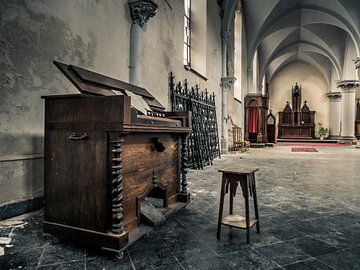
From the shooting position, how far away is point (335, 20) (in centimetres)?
1344

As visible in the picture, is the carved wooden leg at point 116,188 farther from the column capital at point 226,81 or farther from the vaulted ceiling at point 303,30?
the vaulted ceiling at point 303,30

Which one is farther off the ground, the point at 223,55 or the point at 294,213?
the point at 223,55

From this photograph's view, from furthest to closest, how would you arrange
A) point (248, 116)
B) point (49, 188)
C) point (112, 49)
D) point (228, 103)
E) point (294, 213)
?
point (248, 116) < point (228, 103) < point (112, 49) < point (294, 213) < point (49, 188)

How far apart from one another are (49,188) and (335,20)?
1555 centimetres

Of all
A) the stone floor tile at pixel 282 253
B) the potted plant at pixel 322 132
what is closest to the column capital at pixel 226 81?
the stone floor tile at pixel 282 253

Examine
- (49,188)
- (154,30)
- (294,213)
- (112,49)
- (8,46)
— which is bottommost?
(294,213)

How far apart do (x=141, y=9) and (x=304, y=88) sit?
70.8ft

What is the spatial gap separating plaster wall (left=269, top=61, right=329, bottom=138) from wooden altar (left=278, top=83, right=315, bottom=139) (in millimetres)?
602

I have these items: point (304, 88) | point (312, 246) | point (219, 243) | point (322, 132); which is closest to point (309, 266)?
point (312, 246)

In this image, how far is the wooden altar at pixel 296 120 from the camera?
21.5 m

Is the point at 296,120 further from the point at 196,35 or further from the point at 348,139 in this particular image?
the point at 196,35

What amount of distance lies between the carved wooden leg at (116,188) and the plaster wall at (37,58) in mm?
1398

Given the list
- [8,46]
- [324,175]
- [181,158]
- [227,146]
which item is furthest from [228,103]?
[8,46]

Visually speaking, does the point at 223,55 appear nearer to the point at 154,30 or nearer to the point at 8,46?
the point at 154,30
